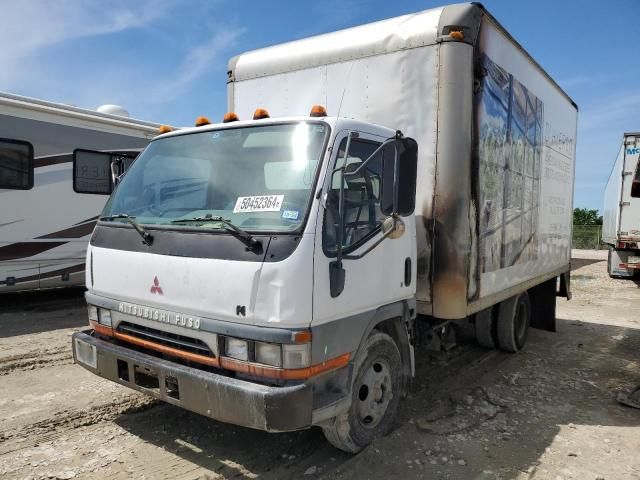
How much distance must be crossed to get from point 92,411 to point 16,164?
512cm

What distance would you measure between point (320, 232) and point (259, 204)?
45cm

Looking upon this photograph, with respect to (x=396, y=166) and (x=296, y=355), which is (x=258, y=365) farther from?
(x=396, y=166)

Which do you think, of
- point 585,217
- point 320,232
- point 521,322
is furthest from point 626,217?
point 585,217

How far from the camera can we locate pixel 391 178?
3205mm

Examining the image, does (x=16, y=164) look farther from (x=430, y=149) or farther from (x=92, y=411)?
(x=430, y=149)

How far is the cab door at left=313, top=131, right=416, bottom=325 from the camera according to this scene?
2969 millimetres

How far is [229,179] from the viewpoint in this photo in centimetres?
334

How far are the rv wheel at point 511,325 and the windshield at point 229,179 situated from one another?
4133mm

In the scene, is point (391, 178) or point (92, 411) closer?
point (391, 178)

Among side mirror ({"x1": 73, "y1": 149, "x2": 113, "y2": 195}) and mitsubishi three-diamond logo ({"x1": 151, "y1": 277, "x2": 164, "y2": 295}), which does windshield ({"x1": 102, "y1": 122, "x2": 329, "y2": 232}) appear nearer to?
mitsubishi three-diamond logo ({"x1": 151, "y1": 277, "x2": 164, "y2": 295})

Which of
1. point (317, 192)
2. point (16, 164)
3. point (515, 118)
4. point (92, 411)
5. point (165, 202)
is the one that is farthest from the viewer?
point (16, 164)

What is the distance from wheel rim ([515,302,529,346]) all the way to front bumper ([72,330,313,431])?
4.61 m

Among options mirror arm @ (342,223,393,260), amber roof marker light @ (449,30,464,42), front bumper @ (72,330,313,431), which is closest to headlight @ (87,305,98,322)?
front bumper @ (72,330,313,431)

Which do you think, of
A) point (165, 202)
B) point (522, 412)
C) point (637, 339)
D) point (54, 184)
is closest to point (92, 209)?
point (54, 184)
